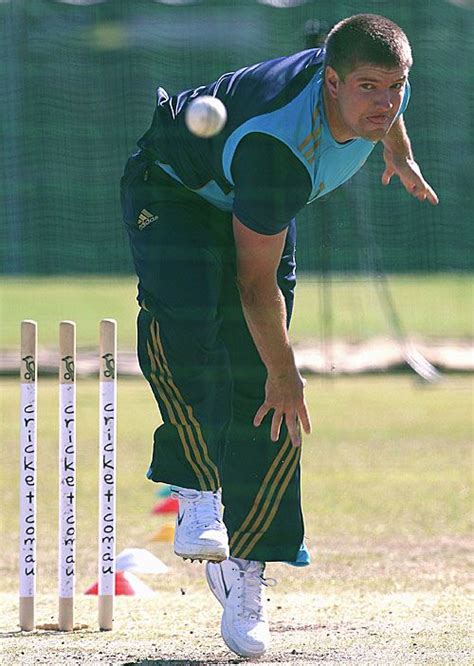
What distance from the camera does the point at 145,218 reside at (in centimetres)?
363

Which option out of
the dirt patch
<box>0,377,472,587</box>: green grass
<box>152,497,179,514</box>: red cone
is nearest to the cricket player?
the dirt patch

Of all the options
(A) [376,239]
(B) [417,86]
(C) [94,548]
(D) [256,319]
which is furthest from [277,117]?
(A) [376,239]

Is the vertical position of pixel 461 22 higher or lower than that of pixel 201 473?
higher

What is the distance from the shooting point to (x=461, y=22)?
1191 centimetres

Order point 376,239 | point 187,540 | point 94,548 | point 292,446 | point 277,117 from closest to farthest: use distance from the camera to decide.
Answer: point 277,117
point 187,540
point 292,446
point 94,548
point 376,239

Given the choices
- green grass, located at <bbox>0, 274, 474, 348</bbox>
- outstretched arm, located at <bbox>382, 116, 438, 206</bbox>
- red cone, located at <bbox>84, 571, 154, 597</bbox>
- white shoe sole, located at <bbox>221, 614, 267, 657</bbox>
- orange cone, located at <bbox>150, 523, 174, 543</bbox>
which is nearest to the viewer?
white shoe sole, located at <bbox>221, 614, 267, 657</bbox>

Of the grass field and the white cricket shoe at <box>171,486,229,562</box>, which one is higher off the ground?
the white cricket shoe at <box>171,486,229,562</box>

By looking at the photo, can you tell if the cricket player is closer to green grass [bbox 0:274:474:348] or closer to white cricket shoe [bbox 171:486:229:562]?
white cricket shoe [bbox 171:486:229:562]

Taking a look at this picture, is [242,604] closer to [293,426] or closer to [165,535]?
[293,426]

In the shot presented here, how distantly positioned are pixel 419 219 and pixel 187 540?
389 inches

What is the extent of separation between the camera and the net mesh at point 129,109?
1101 cm

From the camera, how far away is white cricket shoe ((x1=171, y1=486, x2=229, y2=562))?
11.6ft

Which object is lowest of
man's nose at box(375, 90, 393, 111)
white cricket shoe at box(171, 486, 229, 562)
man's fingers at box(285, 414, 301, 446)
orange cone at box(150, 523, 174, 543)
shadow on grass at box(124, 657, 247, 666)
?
orange cone at box(150, 523, 174, 543)

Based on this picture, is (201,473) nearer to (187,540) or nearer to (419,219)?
(187,540)
